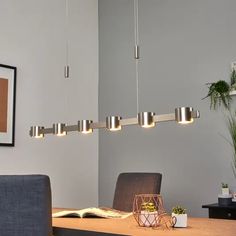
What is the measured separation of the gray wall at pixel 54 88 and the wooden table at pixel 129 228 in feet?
5.07

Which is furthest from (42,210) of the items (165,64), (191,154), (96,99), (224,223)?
(96,99)

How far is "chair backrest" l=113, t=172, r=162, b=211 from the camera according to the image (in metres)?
2.85

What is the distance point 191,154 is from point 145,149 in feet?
1.67

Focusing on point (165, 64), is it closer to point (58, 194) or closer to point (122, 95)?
point (122, 95)

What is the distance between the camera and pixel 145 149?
3953mm

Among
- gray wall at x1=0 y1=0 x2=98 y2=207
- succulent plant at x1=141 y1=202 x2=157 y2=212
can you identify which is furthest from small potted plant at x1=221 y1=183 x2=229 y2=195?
gray wall at x1=0 y1=0 x2=98 y2=207

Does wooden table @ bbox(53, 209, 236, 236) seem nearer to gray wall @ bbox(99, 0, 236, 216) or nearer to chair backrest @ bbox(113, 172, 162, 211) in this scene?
chair backrest @ bbox(113, 172, 162, 211)

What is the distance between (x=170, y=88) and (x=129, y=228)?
6.93 ft

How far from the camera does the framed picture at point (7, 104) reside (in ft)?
11.3

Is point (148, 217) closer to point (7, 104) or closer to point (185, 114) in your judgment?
point (185, 114)

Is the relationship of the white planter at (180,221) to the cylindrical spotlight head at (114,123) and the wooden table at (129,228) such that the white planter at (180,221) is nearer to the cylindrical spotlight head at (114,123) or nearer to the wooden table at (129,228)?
the wooden table at (129,228)

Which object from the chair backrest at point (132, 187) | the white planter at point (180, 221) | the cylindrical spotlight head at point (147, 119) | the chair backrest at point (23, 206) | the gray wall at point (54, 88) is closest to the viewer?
the chair backrest at point (23, 206)

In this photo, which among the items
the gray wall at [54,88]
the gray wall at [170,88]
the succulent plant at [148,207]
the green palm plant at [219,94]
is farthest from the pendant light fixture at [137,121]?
the gray wall at [170,88]

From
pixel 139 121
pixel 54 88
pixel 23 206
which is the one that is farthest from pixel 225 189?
pixel 23 206
